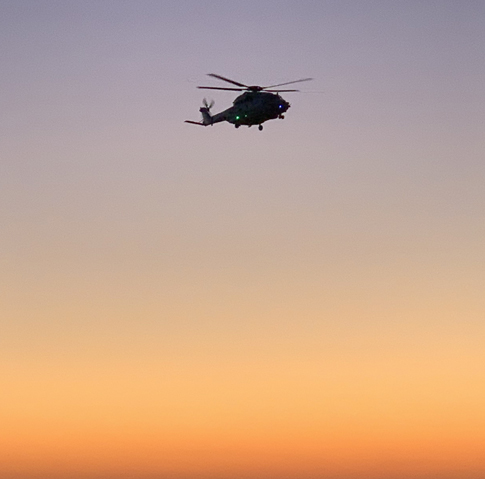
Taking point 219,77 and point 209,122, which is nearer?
point 219,77

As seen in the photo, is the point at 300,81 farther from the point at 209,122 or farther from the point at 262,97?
the point at 209,122

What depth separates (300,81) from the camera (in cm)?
14075

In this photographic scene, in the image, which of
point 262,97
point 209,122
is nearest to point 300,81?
point 262,97

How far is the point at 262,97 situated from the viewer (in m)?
145

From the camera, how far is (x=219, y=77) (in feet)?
467

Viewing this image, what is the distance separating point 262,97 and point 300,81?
6.58 m

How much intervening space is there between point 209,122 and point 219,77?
2113 centimetres

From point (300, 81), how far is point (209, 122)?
25480 millimetres

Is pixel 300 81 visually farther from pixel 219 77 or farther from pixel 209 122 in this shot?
pixel 209 122

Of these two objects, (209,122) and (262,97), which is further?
(209,122)

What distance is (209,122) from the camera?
163 metres

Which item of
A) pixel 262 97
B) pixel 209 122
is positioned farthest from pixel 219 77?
pixel 209 122

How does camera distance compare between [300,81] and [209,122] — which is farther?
[209,122]

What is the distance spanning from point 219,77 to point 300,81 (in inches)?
407
